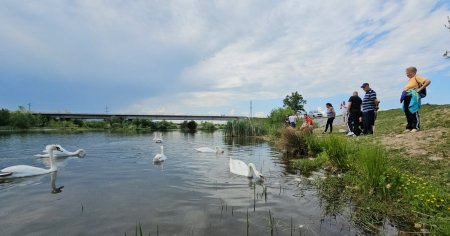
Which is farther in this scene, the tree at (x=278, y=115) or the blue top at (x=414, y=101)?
the tree at (x=278, y=115)

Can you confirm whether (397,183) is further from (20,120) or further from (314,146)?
(20,120)

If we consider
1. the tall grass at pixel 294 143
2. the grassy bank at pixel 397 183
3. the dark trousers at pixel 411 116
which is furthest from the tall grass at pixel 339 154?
the tall grass at pixel 294 143

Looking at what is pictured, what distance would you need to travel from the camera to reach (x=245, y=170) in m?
11.7

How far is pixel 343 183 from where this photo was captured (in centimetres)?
936

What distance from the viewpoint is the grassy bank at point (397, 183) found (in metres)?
6.11

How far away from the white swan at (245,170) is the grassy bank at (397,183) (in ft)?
7.15

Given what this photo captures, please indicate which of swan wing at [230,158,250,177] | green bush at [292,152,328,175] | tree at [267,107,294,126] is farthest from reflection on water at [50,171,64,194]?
tree at [267,107,294,126]

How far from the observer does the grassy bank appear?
6105mm

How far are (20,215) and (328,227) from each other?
262 inches

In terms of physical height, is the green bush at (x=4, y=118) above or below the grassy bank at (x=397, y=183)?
above

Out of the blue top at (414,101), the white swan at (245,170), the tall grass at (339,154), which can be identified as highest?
the blue top at (414,101)

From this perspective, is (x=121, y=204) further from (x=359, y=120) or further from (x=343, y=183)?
(x=359, y=120)

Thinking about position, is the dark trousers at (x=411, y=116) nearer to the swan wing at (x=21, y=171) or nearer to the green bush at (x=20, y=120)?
the swan wing at (x=21, y=171)

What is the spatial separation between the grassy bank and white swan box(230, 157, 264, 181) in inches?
85.8
